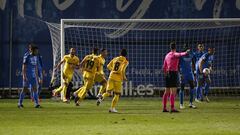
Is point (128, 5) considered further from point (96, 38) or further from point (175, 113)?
point (175, 113)

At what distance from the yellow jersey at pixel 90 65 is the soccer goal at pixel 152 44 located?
230 inches

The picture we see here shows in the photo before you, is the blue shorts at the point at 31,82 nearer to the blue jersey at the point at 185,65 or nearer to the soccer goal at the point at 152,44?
the blue jersey at the point at 185,65

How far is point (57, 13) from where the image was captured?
28.2 m

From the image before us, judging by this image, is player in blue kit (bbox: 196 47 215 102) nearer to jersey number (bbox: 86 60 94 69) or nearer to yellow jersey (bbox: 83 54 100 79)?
yellow jersey (bbox: 83 54 100 79)

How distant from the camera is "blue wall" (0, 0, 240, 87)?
91.2ft

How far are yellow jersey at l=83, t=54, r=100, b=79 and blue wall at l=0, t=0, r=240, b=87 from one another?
20.2ft

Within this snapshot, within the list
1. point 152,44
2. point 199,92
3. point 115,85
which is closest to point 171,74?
point 115,85

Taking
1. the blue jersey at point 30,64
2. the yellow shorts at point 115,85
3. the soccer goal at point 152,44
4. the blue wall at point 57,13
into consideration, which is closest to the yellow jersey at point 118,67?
the yellow shorts at point 115,85

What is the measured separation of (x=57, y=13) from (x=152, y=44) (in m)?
4.63

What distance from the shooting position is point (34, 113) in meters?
18.0

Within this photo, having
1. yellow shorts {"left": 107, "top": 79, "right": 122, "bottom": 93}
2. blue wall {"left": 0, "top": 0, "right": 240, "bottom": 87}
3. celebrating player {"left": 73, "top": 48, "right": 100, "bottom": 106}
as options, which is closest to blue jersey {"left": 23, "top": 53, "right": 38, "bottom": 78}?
celebrating player {"left": 73, "top": 48, "right": 100, "bottom": 106}

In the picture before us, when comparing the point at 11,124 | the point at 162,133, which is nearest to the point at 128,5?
the point at 11,124

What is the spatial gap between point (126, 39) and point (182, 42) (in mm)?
2640

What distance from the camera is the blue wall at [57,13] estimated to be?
27812 millimetres
